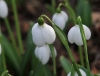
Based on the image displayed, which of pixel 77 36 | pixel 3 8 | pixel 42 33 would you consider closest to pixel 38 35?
pixel 42 33

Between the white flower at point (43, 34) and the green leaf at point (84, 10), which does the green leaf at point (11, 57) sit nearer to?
the green leaf at point (84, 10)

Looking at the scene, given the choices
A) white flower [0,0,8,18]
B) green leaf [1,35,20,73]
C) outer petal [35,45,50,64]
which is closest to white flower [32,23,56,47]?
outer petal [35,45,50,64]

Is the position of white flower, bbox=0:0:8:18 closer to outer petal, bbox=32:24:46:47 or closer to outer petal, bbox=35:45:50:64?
outer petal, bbox=35:45:50:64

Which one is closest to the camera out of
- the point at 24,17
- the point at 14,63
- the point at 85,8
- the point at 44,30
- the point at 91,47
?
the point at 44,30

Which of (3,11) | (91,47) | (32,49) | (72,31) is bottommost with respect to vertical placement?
(91,47)

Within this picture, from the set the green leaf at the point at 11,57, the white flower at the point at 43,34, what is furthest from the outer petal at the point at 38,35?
the green leaf at the point at 11,57

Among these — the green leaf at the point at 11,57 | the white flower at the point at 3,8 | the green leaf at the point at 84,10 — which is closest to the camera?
the white flower at the point at 3,8

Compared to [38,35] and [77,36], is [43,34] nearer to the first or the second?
[38,35]

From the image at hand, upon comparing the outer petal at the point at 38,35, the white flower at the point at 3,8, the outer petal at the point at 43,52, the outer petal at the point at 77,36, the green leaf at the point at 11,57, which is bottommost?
the green leaf at the point at 11,57

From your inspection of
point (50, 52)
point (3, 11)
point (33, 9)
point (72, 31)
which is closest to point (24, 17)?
point (33, 9)

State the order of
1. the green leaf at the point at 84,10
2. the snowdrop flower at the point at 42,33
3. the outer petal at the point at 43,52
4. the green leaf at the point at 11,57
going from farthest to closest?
the green leaf at the point at 84,10 → the green leaf at the point at 11,57 → the outer petal at the point at 43,52 → the snowdrop flower at the point at 42,33

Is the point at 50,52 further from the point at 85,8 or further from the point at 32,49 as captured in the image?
the point at 85,8
